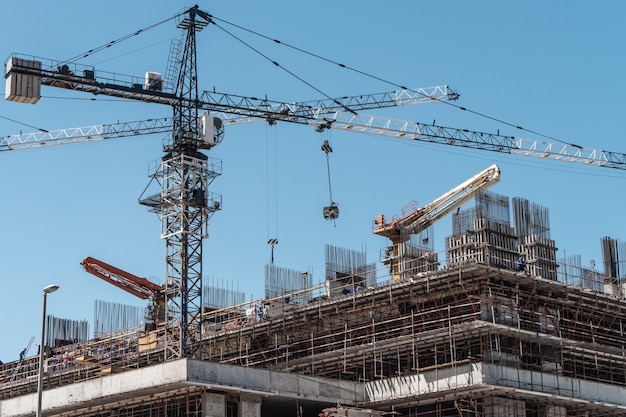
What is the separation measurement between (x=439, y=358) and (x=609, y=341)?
11.0m

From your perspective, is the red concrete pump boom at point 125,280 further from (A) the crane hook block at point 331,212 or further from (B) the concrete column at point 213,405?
(B) the concrete column at point 213,405

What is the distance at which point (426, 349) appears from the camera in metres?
51.9

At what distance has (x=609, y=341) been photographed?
56.7 metres

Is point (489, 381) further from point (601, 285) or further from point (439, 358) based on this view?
point (601, 285)

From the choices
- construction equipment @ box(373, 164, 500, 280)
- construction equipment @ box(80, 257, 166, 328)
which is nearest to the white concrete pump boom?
construction equipment @ box(373, 164, 500, 280)

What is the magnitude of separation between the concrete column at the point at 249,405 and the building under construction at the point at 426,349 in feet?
0.23

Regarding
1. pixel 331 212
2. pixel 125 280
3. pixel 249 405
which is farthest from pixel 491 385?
pixel 125 280

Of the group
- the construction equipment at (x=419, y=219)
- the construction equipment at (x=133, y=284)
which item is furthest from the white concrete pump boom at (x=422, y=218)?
the construction equipment at (x=133, y=284)

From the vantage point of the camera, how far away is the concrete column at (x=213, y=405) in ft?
152

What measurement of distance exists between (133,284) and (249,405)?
41.4 meters

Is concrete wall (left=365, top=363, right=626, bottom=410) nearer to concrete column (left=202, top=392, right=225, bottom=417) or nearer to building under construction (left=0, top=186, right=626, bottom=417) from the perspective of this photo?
building under construction (left=0, top=186, right=626, bottom=417)

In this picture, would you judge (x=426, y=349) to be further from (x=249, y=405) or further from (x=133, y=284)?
(x=133, y=284)

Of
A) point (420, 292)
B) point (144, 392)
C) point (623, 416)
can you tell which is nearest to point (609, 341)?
point (623, 416)

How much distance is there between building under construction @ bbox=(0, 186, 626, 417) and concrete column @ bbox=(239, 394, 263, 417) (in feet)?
0.23
